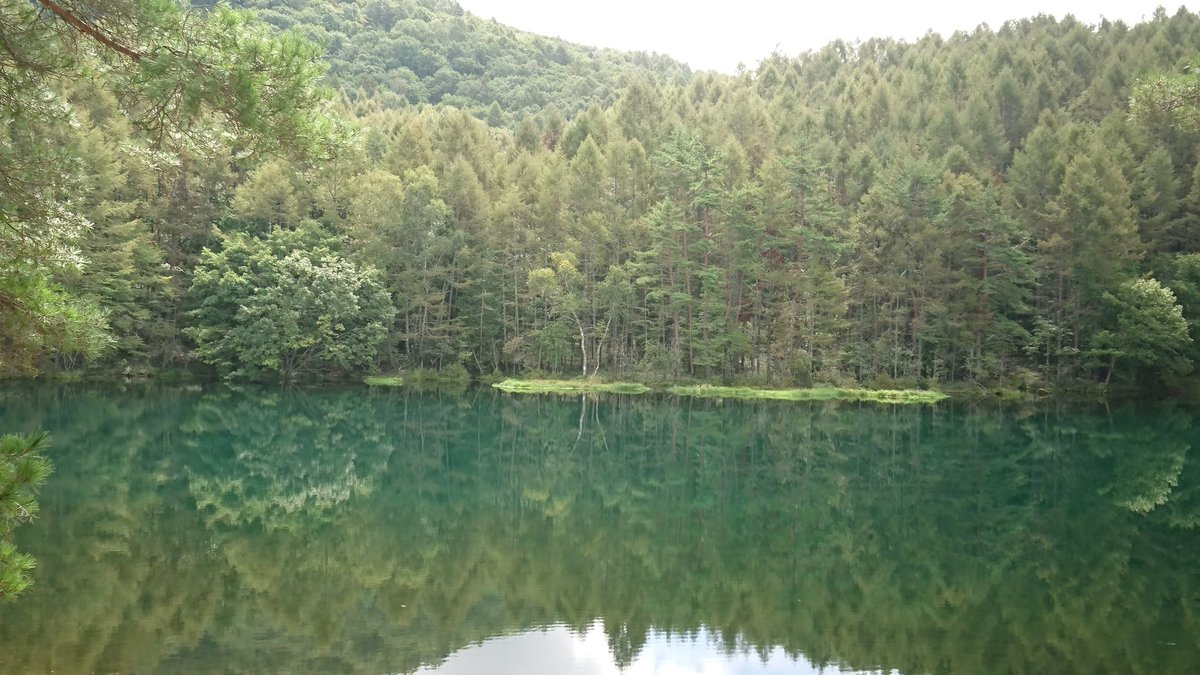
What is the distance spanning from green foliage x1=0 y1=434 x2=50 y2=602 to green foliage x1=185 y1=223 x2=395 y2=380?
43.9m

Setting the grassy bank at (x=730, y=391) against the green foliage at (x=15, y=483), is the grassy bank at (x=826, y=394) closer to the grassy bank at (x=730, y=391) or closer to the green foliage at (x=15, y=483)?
the grassy bank at (x=730, y=391)

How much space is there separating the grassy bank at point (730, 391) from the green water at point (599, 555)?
16.8m

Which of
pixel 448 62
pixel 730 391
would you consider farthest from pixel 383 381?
pixel 448 62

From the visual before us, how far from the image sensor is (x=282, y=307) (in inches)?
1889

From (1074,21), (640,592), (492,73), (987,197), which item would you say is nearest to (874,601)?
(640,592)

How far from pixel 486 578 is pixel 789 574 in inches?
176

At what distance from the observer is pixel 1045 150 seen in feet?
175

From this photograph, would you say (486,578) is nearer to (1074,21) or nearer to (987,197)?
(987,197)

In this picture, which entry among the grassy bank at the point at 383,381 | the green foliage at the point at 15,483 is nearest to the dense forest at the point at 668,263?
the grassy bank at the point at 383,381

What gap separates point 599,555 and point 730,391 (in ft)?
109

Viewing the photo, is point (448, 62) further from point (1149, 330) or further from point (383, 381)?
point (1149, 330)

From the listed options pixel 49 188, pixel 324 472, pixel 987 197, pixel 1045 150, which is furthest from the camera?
pixel 1045 150

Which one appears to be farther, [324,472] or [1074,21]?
[1074,21]

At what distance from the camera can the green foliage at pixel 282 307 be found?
4731 cm
